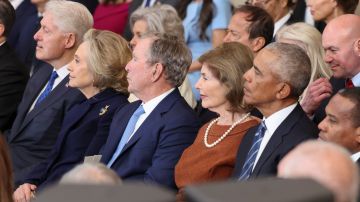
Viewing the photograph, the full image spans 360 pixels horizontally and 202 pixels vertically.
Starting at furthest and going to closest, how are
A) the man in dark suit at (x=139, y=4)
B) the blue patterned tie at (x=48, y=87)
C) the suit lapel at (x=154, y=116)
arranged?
1. the man in dark suit at (x=139, y=4)
2. the blue patterned tie at (x=48, y=87)
3. the suit lapel at (x=154, y=116)

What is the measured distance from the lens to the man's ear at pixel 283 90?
4.01 m

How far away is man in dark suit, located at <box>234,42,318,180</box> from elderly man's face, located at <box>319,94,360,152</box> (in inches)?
5.9

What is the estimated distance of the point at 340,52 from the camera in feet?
14.8

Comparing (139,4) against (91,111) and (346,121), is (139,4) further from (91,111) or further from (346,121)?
(346,121)

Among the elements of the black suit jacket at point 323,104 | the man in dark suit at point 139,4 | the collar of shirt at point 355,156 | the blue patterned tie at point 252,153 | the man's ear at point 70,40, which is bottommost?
the man in dark suit at point 139,4

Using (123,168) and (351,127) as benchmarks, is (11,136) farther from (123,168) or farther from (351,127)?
(351,127)

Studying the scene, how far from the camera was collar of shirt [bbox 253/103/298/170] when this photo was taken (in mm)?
3961

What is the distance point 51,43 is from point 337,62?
1.93 meters

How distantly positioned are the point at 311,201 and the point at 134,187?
28 cm

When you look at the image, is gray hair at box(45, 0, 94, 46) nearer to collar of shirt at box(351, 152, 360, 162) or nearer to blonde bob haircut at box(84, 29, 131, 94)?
blonde bob haircut at box(84, 29, 131, 94)

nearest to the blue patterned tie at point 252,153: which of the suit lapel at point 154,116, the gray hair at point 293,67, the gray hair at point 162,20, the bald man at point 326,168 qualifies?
the gray hair at point 293,67

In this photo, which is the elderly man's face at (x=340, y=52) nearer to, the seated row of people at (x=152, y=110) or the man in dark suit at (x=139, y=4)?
the seated row of people at (x=152, y=110)

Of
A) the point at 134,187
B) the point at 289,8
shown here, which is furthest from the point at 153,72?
the point at 134,187

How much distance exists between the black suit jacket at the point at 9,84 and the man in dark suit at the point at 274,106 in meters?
2.18
